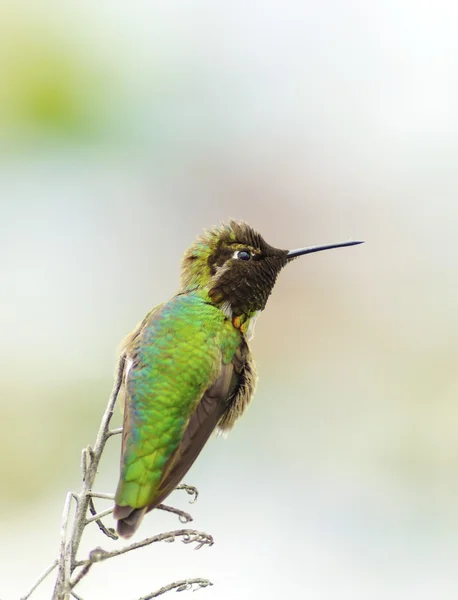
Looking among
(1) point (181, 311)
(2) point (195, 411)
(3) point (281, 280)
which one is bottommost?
(2) point (195, 411)

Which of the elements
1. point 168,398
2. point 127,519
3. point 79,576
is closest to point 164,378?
point 168,398

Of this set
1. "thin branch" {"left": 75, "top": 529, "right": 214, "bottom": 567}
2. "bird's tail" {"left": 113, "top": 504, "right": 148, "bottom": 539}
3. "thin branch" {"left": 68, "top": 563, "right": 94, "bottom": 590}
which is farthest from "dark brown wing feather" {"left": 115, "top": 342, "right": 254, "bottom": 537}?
"thin branch" {"left": 68, "top": 563, "right": 94, "bottom": 590}

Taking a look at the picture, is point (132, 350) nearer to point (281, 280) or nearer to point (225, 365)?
point (225, 365)

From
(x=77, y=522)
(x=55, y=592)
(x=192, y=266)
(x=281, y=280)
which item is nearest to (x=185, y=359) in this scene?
(x=192, y=266)

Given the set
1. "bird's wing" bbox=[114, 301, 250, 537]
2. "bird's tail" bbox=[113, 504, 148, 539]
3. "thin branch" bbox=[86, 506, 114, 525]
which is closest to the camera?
"thin branch" bbox=[86, 506, 114, 525]

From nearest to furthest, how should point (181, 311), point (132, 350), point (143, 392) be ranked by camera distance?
point (143, 392) → point (132, 350) → point (181, 311)

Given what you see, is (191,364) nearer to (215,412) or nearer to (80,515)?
(215,412)

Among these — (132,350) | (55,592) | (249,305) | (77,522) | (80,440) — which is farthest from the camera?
(80,440)

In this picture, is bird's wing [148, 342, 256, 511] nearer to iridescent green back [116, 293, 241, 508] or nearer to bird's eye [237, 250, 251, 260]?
iridescent green back [116, 293, 241, 508]
